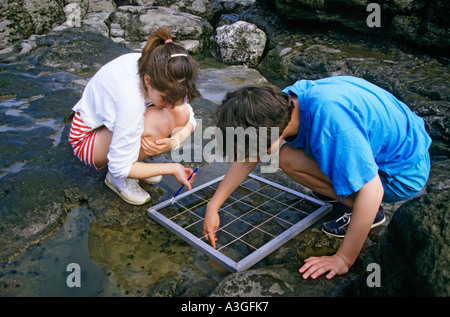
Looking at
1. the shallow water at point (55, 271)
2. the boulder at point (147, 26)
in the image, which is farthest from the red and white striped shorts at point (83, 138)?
the boulder at point (147, 26)

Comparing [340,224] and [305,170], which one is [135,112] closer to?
[305,170]

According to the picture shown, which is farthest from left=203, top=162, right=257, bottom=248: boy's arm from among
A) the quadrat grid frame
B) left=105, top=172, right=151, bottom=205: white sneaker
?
left=105, top=172, right=151, bottom=205: white sneaker

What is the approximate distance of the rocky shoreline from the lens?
1.92 metres

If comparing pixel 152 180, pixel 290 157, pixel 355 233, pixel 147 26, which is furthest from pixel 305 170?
pixel 147 26

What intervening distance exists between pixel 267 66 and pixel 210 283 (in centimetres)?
588

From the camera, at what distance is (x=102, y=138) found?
2812mm

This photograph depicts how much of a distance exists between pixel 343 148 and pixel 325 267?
27.5 inches

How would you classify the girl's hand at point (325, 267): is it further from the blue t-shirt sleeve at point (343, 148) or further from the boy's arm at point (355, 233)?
the blue t-shirt sleeve at point (343, 148)

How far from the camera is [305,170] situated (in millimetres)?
2527

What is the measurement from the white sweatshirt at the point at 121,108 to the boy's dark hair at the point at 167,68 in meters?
0.13

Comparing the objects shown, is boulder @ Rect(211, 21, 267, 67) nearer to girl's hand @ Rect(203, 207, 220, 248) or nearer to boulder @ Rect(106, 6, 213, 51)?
boulder @ Rect(106, 6, 213, 51)

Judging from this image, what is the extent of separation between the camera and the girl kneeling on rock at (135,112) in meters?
2.43

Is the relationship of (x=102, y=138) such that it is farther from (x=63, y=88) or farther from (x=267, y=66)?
(x=267, y=66)
